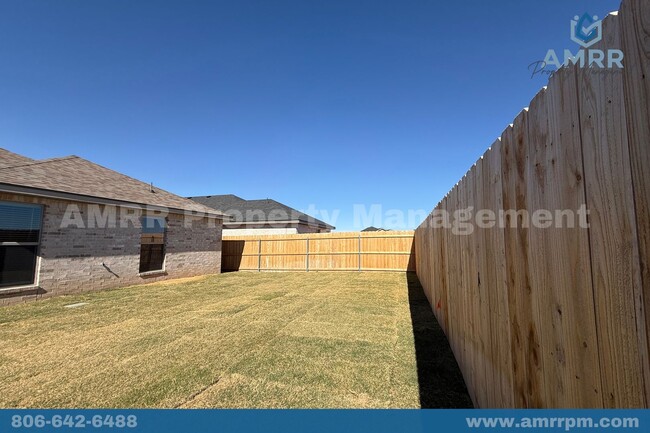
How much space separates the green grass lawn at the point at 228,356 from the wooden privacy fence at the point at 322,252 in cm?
788

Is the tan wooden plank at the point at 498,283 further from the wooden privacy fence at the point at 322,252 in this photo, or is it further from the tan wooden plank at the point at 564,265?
the wooden privacy fence at the point at 322,252

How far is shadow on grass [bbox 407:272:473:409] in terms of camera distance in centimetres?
277

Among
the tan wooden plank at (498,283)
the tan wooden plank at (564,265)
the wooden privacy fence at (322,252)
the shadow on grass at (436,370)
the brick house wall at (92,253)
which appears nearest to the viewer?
the tan wooden plank at (564,265)

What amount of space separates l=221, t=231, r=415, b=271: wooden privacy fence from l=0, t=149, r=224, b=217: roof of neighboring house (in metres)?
3.13

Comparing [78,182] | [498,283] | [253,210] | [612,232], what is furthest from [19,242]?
[253,210]

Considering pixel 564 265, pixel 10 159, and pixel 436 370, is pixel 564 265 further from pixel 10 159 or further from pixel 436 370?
pixel 10 159

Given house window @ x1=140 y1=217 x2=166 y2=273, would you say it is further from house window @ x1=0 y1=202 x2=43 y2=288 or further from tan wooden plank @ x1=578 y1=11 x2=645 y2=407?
tan wooden plank @ x1=578 y1=11 x2=645 y2=407

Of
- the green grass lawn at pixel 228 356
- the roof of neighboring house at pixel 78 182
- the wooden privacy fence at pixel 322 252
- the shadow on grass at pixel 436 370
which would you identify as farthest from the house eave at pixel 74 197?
the shadow on grass at pixel 436 370

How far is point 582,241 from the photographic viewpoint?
3.18ft

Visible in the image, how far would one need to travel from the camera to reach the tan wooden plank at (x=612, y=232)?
0.76m

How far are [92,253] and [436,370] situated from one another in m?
11.2
